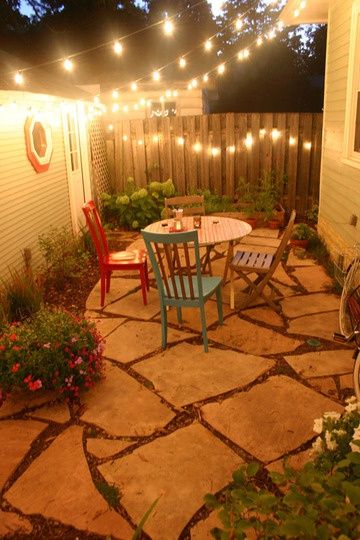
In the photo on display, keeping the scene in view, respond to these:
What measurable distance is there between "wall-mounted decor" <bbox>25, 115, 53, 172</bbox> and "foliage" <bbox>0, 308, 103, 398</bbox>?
10.5 ft

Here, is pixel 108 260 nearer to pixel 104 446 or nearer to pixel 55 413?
pixel 55 413

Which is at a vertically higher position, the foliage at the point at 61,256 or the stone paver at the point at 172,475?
the foliage at the point at 61,256

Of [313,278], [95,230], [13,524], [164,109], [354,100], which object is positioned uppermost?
[164,109]

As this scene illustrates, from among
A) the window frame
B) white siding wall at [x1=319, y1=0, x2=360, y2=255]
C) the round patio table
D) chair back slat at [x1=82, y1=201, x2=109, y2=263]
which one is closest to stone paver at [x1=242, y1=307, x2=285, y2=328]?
the round patio table

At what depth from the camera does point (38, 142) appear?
21.1ft

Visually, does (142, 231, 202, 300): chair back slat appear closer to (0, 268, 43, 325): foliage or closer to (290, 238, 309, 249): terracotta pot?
(0, 268, 43, 325): foliage

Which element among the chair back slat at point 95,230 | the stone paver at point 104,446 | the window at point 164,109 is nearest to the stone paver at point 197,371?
the stone paver at point 104,446

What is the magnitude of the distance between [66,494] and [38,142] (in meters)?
5.03

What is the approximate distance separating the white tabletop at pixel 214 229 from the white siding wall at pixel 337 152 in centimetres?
129

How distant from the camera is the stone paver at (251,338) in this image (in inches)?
164

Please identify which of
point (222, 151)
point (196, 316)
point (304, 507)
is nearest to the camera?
A: point (304, 507)

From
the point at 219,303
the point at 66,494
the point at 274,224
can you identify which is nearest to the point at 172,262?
the point at 219,303

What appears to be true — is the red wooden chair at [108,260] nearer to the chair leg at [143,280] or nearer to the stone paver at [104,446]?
the chair leg at [143,280]

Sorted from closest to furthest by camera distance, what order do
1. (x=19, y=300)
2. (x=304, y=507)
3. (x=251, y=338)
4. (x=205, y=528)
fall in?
1. (x=304, y=507)
2. (x=205, y=528)
3. (x=251, y=338)
4. (x=19, y=300)
